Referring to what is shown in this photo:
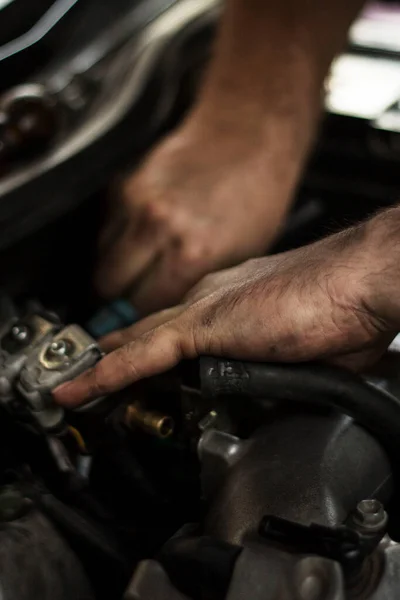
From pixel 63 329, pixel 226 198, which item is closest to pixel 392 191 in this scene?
pixel 226 198

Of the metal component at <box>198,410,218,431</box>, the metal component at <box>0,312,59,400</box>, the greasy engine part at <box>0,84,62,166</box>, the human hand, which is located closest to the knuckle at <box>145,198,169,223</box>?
Answer: the human hand

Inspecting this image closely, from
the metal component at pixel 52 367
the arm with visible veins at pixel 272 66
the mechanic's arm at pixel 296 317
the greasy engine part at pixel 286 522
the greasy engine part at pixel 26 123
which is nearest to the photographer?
the greasy engine part at pixel 286 522

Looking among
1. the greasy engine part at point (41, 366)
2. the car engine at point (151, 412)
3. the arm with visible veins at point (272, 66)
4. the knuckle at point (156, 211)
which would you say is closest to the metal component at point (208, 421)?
the car engine at point (151, 412)

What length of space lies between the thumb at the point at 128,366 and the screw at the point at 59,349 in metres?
0.04

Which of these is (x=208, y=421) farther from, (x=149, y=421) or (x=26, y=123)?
(x=26, y=123)

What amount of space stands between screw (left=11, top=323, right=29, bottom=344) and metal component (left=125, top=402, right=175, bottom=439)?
0.13 metres

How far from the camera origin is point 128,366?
2.28 feet

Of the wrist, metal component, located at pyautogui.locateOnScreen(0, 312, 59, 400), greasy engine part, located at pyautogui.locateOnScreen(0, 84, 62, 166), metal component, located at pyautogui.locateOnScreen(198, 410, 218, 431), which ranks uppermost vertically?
greasy engine part, located at pyautogui.locateOnScreen(0, 84, 62, 166)

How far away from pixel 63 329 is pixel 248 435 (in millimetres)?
218

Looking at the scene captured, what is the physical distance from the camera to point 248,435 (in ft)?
2.39

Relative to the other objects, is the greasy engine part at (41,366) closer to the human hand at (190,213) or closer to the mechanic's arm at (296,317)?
the mechanic's arm at (296,317)

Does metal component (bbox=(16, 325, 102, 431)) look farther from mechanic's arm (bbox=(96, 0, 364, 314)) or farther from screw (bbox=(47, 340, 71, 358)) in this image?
mechanic's arm (bbox=(96, 0, 364, 314))

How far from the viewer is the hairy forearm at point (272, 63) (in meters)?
1.12

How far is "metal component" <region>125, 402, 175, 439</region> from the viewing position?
71cm
